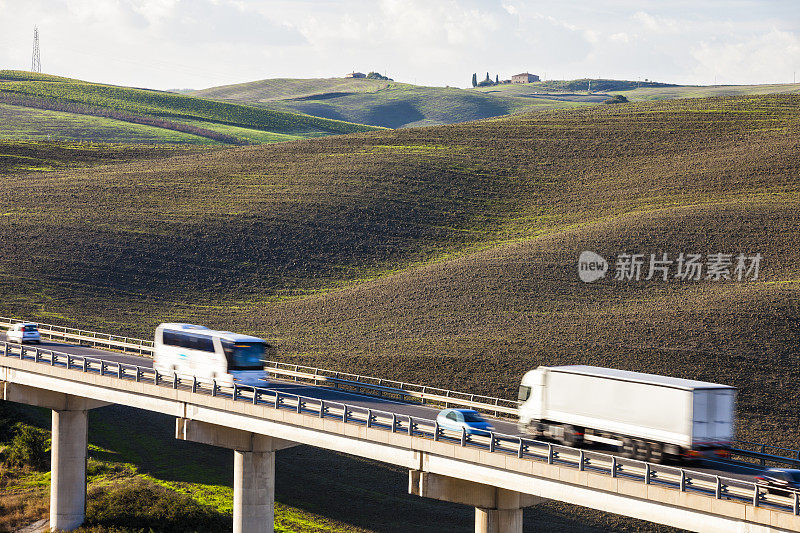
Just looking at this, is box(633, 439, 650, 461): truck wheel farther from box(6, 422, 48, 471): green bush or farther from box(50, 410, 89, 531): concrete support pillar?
box(6, 422, 48, 471): green bush

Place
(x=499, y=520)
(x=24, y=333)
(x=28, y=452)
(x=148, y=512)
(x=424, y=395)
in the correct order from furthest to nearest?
(x=24, y=333) < (x=28, y=452) < (x=148, y=512) < (x=424, y=395) < (x=499, y=520)

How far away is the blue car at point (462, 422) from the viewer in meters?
33.8

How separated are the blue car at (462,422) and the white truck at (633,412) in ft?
6.56

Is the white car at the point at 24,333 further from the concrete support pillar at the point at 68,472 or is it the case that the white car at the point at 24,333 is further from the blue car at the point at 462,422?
the blue car at the point at 462,422

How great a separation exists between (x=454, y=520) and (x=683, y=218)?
5555 centimetres

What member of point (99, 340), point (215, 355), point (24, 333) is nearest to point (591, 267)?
point (99, 340)

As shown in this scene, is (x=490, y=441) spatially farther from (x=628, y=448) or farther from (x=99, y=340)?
(x=99, y=340)

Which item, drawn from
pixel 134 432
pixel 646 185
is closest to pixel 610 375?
pixel 134 432

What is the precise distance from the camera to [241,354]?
42906mm

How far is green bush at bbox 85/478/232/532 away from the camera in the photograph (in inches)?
1859

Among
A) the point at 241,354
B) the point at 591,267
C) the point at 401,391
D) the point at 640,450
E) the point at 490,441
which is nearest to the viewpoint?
the point at 490,441

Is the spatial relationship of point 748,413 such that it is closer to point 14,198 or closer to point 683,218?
point 683,218

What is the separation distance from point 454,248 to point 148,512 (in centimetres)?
5825

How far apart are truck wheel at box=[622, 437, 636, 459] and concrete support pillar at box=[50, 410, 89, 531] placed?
29913 mm
